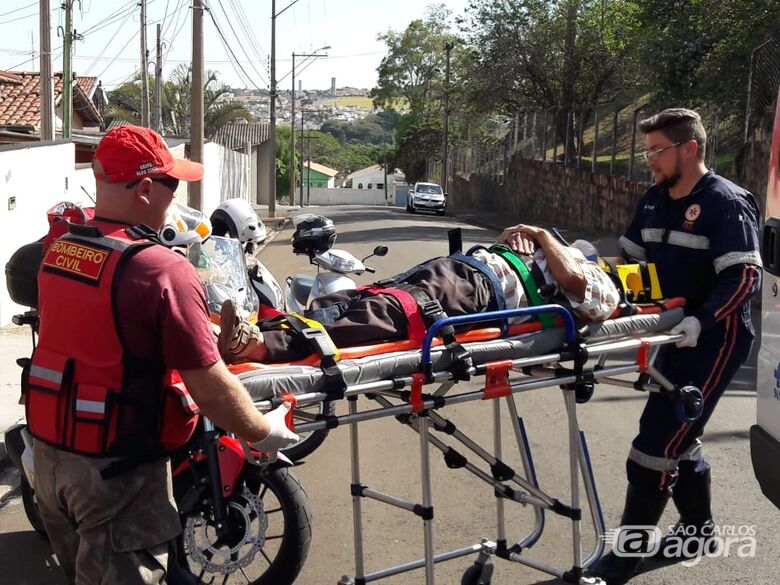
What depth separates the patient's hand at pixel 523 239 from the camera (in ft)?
14.1

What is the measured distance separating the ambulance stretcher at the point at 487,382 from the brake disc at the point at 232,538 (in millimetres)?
449

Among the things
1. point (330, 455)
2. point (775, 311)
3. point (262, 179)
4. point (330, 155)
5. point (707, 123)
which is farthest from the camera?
point (330, 155)

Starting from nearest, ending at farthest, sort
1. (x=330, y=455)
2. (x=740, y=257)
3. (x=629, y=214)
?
(x=740, y=257) → (x=330, y=455) → (x=629, y=214)

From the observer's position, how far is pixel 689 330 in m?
4.21

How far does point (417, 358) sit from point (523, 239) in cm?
92

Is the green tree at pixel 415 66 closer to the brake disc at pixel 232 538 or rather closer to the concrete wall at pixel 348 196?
the concrete wall at pixel 348 196

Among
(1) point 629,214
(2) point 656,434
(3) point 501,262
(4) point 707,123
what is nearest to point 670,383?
(2) point 656,434

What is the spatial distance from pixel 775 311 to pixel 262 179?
202 ft

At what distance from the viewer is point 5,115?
92.1 feet

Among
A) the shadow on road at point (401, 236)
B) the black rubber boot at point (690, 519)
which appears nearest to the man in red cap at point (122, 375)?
the black rubber boot at point (690, 519)

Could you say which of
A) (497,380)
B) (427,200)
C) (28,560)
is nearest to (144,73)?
(427,200)

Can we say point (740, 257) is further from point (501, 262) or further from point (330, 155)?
point (330, 155)

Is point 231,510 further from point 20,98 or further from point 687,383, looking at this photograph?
point 20,98

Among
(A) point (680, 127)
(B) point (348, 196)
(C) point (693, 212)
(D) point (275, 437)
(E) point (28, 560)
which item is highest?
(A) point (680, 127)
